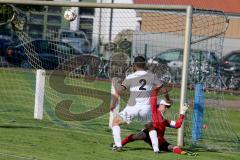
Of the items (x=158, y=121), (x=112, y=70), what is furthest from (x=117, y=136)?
(x=112, y=70)

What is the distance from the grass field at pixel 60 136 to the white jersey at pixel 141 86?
87 centimetres

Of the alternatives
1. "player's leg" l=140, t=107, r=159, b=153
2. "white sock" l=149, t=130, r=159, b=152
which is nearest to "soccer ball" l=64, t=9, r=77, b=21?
"player's leg" l=140, t=107, r=159, b=153

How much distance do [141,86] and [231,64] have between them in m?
21.7

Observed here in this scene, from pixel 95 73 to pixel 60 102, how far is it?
6890 mm

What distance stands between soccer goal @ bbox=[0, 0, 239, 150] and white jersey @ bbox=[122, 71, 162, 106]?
688 mm

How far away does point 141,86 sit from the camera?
1368cm

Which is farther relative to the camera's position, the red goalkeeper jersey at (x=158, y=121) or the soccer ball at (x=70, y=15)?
the soccer ball at (x=70, y=15)

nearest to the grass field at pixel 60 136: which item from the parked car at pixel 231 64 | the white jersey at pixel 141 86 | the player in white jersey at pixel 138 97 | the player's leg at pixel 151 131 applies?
the player's leg at pixel 151 131

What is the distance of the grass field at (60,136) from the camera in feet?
42.4

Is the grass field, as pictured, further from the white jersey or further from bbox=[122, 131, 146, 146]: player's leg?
the white jersey

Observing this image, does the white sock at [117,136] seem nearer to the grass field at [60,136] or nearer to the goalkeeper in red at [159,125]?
the grass field at [60,136]

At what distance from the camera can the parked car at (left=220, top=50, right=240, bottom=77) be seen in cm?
3406

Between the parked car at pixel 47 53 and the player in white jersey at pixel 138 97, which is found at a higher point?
the parked car at pixel 47 53

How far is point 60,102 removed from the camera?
20328 mm
